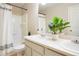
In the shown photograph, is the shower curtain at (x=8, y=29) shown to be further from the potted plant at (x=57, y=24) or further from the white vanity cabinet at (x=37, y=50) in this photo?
the potted plant at (x=57, y=24)

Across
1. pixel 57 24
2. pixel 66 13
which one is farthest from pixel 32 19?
pixel 66 13

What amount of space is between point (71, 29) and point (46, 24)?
0.32 meters

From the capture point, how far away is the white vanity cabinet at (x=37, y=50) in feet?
3.19

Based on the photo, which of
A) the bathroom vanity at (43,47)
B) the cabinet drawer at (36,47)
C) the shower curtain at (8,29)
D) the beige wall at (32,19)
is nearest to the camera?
the bathroom vanity at (43,47)

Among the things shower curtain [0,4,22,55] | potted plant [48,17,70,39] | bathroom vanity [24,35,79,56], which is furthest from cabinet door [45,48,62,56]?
shower curtain [0,4,22,55]

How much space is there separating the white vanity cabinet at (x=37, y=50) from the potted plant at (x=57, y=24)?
0.30m

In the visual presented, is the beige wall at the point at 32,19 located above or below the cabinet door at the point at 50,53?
above

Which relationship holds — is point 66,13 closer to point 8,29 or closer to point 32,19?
point 32,19

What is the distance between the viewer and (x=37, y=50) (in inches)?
44.5

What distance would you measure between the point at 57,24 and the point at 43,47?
14.5 inches

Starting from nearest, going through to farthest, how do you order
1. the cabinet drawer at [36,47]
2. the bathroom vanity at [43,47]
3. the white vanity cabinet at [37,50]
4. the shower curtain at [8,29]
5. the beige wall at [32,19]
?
the bathroom vanity at [43,47]
the white vanity cabinet at [37,50]
the cabinet drawer at [36,47]
the beige wall at [32,19]
the shower curtain at [8,29]

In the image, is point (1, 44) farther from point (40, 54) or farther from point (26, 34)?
point (40, 54)

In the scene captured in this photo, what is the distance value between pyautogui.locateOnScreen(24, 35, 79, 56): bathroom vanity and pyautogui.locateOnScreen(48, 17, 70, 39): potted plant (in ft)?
0.48

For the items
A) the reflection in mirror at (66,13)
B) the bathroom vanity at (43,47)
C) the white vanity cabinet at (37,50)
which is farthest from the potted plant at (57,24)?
the white vanity cabinet at (37,50)
